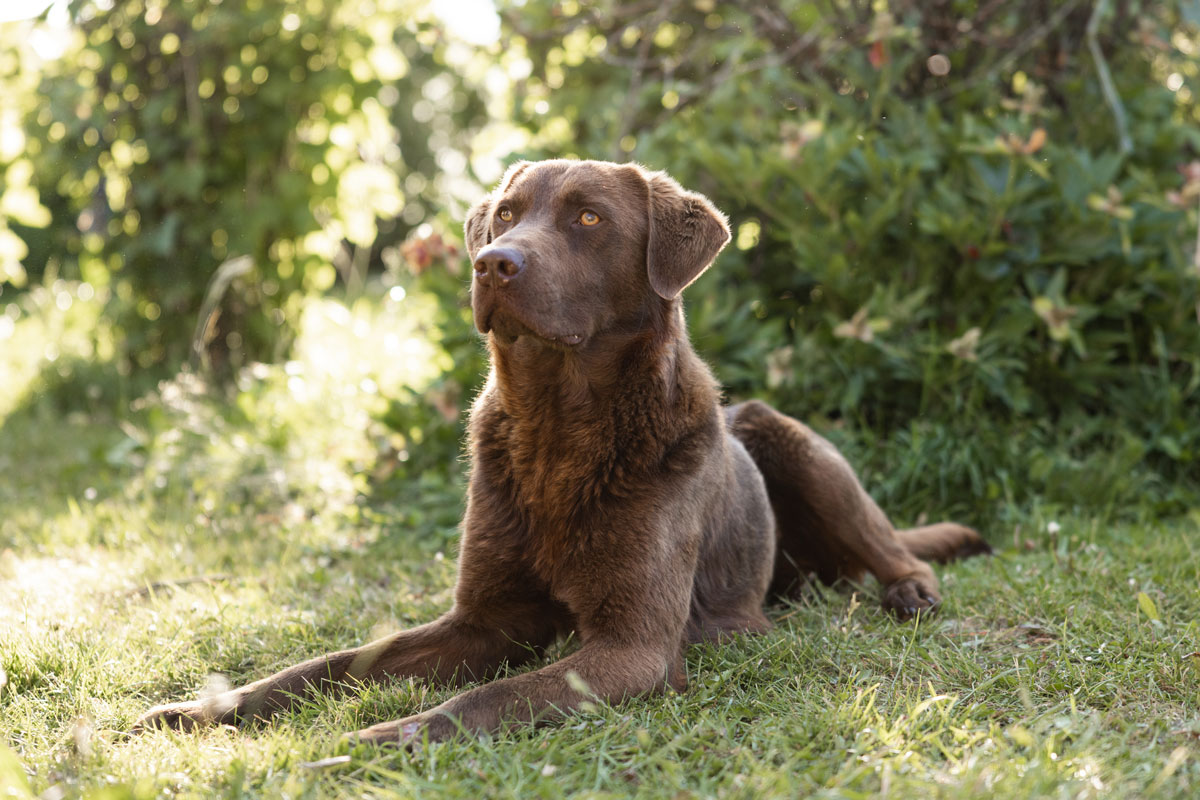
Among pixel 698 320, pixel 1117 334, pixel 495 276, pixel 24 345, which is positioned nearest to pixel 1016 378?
pixel 1117 334

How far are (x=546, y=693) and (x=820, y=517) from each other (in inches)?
62.5

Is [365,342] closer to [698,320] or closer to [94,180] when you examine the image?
[94,180]

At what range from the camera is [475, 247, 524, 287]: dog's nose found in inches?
108

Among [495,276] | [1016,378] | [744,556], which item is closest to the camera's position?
[495,276]

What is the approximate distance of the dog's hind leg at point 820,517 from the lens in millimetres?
3709

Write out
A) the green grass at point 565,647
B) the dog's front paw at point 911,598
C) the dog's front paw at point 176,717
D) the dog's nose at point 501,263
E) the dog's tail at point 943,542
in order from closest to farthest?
the green grass at point 565,647 < the dog's front paw at point 176,717 < the dog's nose at point 501,263 < the dog's front paw at point 911,598 < the dog's tail at point 943,542

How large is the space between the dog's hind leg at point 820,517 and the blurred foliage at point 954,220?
2.82 ft

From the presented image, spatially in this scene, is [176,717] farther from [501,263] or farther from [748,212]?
[748,212]

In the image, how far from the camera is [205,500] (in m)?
5.00

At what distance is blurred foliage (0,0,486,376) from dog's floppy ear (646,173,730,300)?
4047 millimetres

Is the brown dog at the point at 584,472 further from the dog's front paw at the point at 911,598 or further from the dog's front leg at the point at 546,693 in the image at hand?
the dog's front paw at the point at 911,598

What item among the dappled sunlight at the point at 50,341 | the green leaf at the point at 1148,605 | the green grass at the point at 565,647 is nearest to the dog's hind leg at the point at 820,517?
the green grass at the point at 565,647

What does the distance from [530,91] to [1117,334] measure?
3340mm

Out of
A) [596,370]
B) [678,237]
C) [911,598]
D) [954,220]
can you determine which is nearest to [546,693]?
[596,370]
